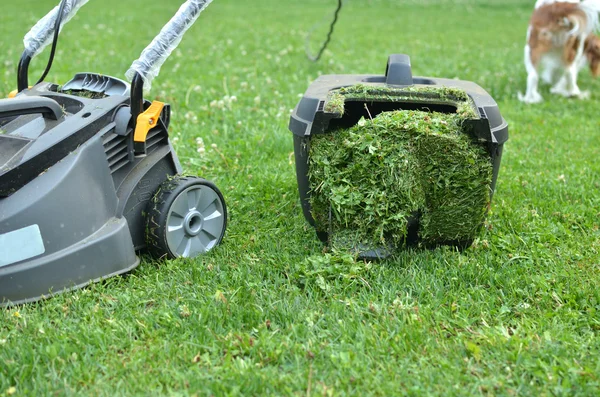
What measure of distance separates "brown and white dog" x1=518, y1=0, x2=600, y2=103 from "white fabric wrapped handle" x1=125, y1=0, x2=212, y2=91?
458 cm

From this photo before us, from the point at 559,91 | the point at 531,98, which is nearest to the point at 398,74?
the point at 531,98

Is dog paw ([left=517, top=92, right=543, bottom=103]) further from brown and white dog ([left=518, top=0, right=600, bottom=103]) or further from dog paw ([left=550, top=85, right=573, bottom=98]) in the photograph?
dog paw ([left=550, top=85, right=573, bottom=98])

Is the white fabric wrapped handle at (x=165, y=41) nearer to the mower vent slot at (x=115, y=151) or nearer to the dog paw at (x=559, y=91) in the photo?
the mower vent slot at (x=115, y=151)

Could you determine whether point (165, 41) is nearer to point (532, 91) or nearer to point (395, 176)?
point (395, 176)

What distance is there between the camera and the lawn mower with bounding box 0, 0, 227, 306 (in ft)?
7.54

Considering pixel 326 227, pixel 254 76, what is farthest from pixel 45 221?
pixel 254 76

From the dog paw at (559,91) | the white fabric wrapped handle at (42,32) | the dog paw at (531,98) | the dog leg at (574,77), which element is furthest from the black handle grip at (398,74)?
the dog paw at (559,91)

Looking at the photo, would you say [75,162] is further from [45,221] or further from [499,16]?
[499,16]

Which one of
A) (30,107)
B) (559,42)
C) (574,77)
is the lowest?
(574,77)

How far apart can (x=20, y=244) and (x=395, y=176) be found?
144cm

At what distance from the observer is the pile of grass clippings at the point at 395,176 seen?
2.63 meters

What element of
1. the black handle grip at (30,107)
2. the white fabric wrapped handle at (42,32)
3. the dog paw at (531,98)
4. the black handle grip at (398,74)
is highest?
the white fabric wrapped handle at (42,32)

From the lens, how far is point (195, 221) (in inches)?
114

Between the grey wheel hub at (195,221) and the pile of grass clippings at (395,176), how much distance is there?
486 mm
